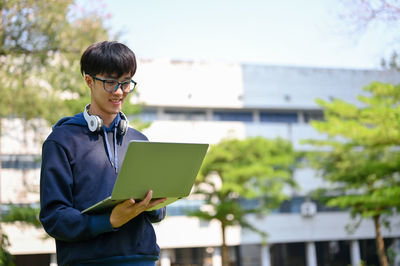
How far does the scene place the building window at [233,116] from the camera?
73.9ft

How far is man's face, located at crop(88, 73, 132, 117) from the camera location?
62.3 inches

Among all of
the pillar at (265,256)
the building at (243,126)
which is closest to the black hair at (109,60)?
the building at (243,126)

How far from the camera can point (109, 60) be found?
1562mm

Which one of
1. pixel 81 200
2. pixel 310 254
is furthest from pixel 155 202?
pixel 310 254

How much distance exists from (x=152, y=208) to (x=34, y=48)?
7.17 metres

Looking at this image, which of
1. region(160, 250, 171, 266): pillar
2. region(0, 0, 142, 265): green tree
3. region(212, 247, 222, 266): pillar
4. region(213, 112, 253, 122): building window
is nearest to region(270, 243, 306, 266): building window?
region(212, 247, 222, 266): pillar

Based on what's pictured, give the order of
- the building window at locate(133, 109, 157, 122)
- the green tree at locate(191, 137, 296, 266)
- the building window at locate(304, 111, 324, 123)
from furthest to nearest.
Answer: the building window at locate(304, 111, 324, 123), the building window at locate(133, 109, 157, 122), the green tree at locate(191, 137, 296, 266)

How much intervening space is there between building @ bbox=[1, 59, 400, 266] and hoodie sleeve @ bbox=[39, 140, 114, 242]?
1871 cm

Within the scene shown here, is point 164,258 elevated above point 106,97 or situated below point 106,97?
below

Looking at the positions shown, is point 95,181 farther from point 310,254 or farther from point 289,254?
point 289,254

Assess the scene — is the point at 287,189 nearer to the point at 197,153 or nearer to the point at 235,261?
the point at 235,261

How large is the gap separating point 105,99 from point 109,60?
4.9 inches

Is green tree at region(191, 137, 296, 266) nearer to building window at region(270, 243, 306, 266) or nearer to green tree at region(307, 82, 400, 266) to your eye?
green tree at region(307, 82, 400, 266)

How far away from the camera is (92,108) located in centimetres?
166
